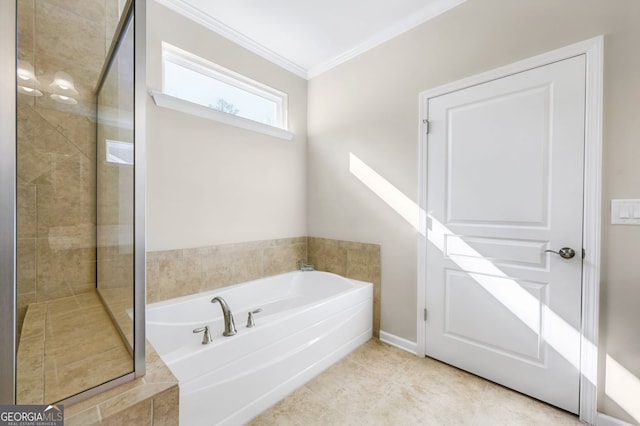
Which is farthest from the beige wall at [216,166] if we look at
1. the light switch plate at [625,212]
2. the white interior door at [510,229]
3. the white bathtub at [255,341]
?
the light switch plate at [625,212]

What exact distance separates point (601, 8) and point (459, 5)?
0.81m

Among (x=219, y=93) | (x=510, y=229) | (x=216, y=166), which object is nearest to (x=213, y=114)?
(x=219, y=93)

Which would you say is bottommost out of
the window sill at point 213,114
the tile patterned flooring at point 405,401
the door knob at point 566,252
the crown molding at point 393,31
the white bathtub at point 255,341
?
the tile patterned flooring at point 405,401

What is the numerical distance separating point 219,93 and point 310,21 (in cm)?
99

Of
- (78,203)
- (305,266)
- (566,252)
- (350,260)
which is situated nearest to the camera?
(566,252)

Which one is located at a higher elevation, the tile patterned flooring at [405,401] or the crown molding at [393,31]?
the crown molding at [393,31]

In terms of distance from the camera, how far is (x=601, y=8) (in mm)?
1445

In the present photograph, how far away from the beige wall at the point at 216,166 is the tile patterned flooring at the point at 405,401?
138cm

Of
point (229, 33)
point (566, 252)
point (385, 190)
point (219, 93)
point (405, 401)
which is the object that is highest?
point (229, 33)

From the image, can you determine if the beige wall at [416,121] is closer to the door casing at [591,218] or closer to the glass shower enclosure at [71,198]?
the door casing at [591,218]

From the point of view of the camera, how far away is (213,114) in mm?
2238

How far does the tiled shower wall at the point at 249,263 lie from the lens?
2.02m

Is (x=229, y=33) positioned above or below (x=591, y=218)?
above

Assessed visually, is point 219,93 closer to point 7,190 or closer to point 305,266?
point 305,266
